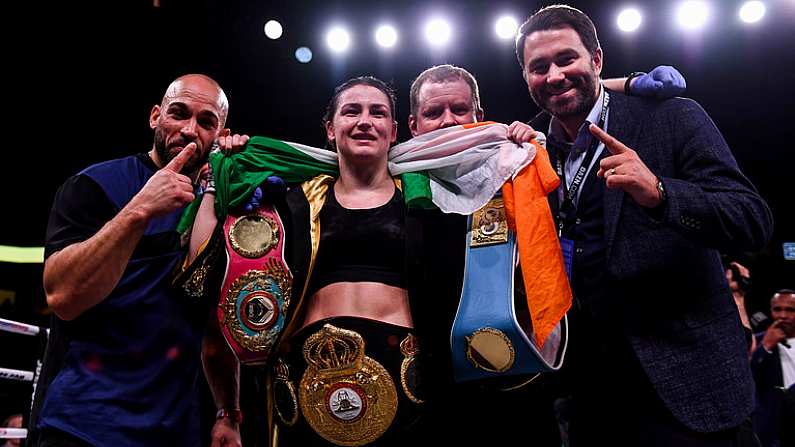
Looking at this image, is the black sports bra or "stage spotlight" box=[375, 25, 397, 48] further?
"stage spotlight" box=[375, 25, 397, 48]

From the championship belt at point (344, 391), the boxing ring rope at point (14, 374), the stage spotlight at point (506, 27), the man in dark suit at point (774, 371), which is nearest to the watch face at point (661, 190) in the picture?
the championship belt at point (344, 391)

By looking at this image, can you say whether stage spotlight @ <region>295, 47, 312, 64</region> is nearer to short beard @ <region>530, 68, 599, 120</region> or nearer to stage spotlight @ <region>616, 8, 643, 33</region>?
stage spotlight @ <region>616, 8, 643, 33</region>

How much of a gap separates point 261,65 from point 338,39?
2.35ft

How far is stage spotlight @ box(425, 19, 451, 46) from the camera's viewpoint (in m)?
5.05

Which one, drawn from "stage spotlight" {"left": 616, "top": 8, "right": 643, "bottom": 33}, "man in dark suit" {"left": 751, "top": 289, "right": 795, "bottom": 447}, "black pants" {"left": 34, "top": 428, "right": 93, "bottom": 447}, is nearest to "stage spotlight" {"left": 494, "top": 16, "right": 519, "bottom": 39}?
"stage spotlight" {"left": 616, "top": 8, "right": 643, "bottom": 33}

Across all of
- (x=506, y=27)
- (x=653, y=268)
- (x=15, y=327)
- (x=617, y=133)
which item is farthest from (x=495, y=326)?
(x=506, y=27)

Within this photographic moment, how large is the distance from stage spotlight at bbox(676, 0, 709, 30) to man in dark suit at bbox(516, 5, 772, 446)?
3.52 metres

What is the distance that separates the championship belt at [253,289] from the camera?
1762mm

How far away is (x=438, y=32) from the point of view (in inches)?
200

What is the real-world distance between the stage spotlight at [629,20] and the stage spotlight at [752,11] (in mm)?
752

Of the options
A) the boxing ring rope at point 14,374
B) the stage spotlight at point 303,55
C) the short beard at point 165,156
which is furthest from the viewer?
the stage spotlight at point 303,55

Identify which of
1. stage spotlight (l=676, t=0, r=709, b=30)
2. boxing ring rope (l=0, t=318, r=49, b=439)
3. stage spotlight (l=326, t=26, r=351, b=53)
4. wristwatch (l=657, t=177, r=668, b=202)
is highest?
stage spotlight (l=676, t=0, r=709, b=30)

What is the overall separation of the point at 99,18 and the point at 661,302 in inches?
173

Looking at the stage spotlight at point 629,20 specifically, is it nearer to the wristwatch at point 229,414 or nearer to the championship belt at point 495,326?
the championship belt at point 495,326
